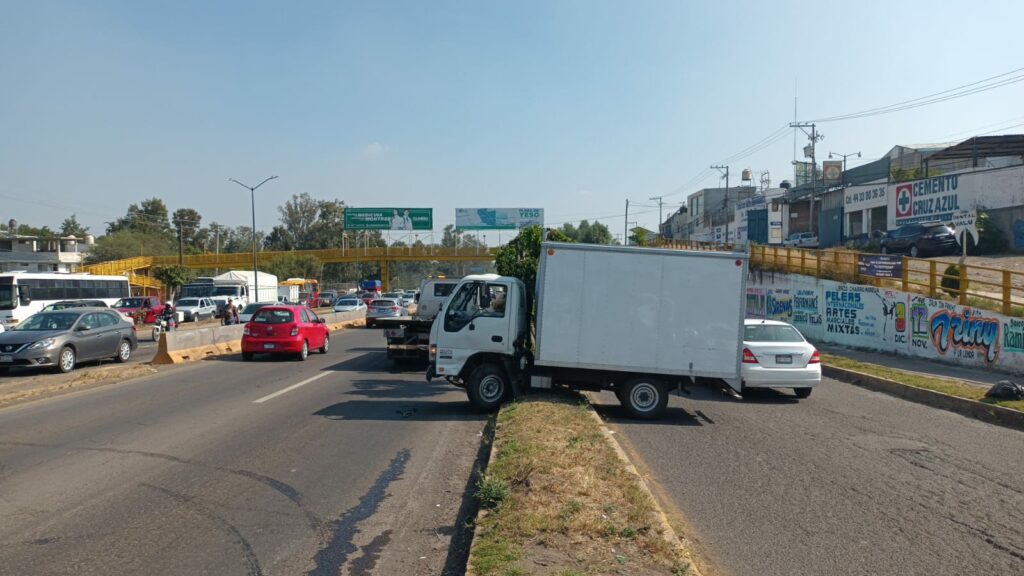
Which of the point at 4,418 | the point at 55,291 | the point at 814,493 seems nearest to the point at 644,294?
the point at 814,493

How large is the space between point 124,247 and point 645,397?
102 metres

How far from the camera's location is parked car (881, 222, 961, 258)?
36.4 m

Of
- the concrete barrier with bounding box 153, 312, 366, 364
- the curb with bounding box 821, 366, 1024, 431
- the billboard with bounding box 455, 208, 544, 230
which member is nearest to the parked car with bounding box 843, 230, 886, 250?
the billboard with bounding box 455, 208, 544, 230

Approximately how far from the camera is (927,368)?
1909 centimetres

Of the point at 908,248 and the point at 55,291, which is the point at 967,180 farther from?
the point at 55,291

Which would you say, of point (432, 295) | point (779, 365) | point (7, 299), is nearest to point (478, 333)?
point (779, 365)

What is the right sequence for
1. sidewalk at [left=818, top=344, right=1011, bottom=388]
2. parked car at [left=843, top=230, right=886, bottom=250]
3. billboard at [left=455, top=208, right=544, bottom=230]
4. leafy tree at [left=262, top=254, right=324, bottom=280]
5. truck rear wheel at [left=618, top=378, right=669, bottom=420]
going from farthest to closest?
leafy tree at [left=262, top=254, right=324, bottom=280]
billboard at [left=455, top=208, right=544, bottom=230]
parked car at [left=843, top=230, right=886, bottom=250]
sidewalk at [left=818, top=344, right=1011, bottom=388]
truck rear wheel at [left=618, top=378, right=669, bottom=420]

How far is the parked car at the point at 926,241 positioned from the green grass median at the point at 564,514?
33278mm

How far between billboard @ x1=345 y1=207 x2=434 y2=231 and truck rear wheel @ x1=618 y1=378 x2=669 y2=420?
46.9m

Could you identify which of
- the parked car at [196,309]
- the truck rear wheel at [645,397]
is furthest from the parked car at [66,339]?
the parked car at [196,309]

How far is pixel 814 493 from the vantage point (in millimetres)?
7453

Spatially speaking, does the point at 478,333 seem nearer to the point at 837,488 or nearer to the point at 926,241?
the point at 837,488

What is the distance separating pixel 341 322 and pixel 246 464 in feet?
103

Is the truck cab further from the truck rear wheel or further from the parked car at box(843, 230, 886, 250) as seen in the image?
the parked car at box(843, 230, 886, 250)
